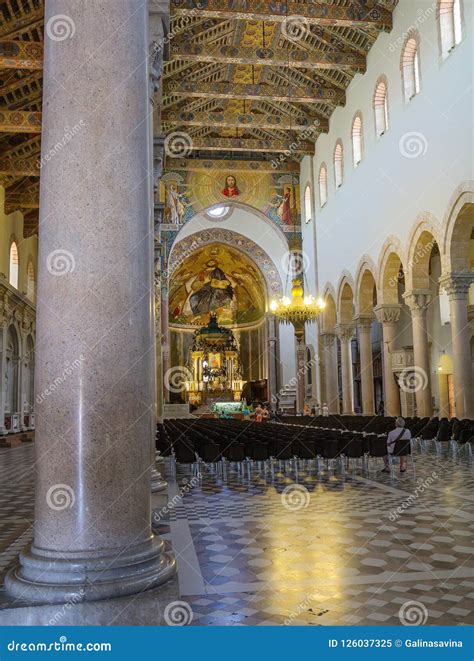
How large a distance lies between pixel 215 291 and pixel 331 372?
15.4m

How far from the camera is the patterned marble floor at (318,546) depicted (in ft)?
13.5

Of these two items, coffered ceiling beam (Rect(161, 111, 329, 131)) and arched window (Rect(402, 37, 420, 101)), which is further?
coffered ceiling beam (Rect(161, 111, 329, 131))

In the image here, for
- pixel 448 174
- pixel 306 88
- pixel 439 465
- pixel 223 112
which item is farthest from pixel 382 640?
pixel 223 112

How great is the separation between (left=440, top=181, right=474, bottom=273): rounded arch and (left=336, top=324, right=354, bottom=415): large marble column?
956 cm

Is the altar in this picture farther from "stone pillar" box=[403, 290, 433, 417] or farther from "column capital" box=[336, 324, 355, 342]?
"stone pillar" box=[403, 290, 433, 417]

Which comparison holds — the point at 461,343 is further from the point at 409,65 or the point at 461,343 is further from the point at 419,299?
the point at 409,65

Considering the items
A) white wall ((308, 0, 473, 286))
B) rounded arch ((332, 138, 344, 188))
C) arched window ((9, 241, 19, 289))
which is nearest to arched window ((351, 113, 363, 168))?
white wall ((308, 0, 473, 286))

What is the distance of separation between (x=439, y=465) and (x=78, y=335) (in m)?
10.1

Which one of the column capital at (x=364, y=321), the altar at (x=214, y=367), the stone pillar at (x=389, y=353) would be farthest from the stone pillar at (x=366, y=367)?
the altar at (x=214, y=367)

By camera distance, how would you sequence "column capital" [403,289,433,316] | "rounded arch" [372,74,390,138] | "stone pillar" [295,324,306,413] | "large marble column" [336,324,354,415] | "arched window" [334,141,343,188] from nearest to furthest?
"column capital" [403,289,433,316] → "rounded arch" [372,74,390,138] → "large marble column" [336,324,354,415] → "arched window" [334,141,343,188] → "stone pillar" [295,324,306,413]

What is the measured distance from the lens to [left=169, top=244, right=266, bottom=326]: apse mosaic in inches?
1474

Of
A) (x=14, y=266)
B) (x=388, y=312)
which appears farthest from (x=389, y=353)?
(x=14, y=266)

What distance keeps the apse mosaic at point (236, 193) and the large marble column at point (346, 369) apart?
23.8 feet

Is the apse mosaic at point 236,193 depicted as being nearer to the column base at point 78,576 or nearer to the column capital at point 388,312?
the column capital at point 388,312
